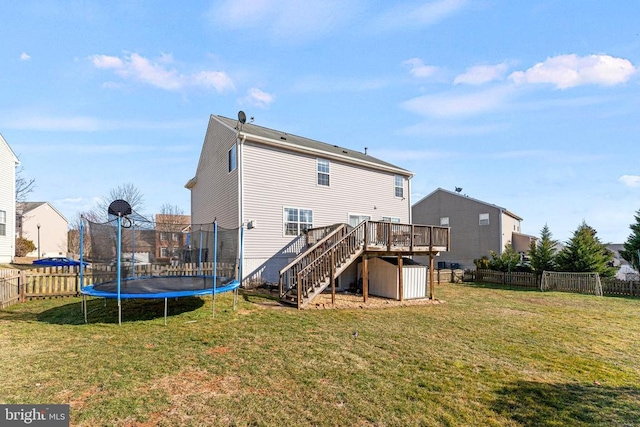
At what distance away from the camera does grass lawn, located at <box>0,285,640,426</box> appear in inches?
136

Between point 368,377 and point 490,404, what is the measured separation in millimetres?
1534

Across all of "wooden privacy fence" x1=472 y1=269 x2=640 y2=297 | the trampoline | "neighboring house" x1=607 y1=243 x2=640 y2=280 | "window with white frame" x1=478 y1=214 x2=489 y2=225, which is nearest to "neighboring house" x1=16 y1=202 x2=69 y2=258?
the trampoline

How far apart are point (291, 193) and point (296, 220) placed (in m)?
1.26

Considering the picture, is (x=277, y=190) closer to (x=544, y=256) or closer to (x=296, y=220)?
(x=296, y=220)

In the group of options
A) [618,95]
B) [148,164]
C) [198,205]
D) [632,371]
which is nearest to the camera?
[632,371]

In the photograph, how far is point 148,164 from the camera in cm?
1641

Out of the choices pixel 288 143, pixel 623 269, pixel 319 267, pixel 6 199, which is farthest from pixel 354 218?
pixel 623 269

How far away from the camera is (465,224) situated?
2616 cm

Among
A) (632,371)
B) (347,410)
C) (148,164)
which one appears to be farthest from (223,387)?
(148,164)

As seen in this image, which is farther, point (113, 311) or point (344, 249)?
point (344, 249)

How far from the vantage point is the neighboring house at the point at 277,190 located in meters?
12.9

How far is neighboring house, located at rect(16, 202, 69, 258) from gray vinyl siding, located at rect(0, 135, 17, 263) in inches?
616

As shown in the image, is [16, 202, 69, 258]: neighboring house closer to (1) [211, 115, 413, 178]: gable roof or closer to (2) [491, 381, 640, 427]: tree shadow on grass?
(1) [211, 115, 413, 178]: gable roof

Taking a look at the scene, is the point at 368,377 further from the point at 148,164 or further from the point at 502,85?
the point at 148,164
